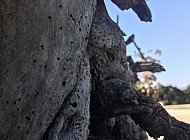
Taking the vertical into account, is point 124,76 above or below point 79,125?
above

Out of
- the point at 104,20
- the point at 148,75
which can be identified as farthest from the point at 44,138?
the point at 148,75

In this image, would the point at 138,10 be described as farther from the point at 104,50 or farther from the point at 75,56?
the point at 75,56

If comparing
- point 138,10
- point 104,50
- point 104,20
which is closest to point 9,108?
point 104,50

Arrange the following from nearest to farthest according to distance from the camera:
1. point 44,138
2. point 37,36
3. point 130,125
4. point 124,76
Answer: point 37,36, point 44,138, point 124,76, point 130,125

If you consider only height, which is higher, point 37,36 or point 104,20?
point 104,20

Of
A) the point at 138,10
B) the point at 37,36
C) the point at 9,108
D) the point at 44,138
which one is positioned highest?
the point at 138,10

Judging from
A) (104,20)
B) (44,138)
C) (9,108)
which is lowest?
(44,138)

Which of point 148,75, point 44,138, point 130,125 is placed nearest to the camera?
point 44,138

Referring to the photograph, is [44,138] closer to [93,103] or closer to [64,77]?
[64,77]

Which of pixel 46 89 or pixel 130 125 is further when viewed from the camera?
pixel 130 125
